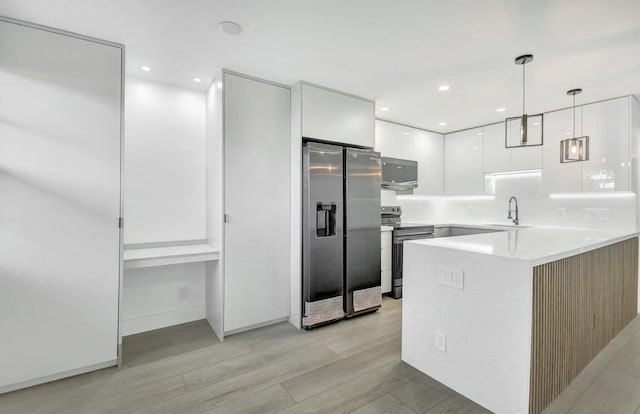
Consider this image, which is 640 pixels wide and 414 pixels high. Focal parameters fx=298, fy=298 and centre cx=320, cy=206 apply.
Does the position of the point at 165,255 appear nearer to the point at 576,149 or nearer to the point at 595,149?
the point at 576,149

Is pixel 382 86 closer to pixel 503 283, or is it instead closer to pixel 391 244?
pixel 391 244

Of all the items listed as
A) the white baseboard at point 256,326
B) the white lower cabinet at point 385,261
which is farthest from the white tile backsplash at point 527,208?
the white baseboard at point 256,326

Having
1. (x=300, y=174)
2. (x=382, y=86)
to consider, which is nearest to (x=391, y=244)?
(x=300, y=174)

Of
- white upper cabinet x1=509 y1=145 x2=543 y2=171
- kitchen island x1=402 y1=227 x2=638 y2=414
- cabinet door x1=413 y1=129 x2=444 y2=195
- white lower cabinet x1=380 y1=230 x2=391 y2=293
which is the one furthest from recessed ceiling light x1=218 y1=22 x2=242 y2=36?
white upper cabinet x1=509 y1=145 x2=543 y2=171

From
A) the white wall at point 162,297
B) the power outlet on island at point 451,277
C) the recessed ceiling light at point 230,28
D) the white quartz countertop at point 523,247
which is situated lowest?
the white wall at point 162,297

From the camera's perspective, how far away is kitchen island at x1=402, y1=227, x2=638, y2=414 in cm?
162

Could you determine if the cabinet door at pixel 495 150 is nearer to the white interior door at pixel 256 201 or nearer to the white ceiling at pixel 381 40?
the white ceiling at pixel 381 40

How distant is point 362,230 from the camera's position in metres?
3.35

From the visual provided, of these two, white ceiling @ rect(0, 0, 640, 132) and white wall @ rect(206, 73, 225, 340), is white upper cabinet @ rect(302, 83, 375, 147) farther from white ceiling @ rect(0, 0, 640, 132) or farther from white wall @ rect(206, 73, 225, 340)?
white wall @ rect(206, 73, 225, 340)

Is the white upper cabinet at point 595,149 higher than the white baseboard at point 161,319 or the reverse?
higher

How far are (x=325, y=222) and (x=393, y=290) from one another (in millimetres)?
1510

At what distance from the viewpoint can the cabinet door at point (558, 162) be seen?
3723 mm

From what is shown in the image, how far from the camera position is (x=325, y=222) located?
10.4ft

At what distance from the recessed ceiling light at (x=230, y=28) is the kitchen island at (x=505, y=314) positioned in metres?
1.99
